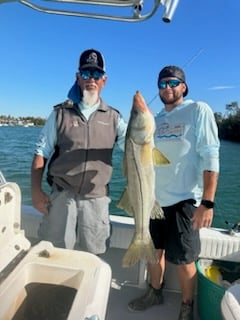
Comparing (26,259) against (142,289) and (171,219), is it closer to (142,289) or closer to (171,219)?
(171,219)

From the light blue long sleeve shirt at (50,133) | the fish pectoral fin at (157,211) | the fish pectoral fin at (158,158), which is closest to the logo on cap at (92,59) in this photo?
the light blue long sleeve shirt at (50,133)

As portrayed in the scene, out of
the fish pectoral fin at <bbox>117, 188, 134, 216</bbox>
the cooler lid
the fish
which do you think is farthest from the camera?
the fish pectoral fin at <bbox>117, 188, 134, 216</bbox>

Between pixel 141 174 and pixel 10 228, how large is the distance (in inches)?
36.0

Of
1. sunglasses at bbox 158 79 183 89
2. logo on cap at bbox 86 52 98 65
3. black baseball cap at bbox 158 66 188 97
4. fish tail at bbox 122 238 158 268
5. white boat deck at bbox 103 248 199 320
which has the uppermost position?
logo on cap at bbox 86 52 98 65

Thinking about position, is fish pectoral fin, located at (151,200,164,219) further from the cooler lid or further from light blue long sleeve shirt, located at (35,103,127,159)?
the cooler lid

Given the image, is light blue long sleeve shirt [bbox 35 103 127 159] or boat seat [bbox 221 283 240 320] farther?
light blue long sleeve shirt [bbox 35 103 127 159]

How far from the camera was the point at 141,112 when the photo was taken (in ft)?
7.23

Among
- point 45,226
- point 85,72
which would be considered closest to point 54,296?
point 45,226

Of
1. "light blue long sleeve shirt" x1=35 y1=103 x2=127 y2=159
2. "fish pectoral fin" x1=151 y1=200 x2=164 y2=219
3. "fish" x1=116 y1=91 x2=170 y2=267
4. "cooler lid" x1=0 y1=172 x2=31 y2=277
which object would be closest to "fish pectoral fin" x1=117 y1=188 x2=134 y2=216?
"fish" x1=116 y1=91 x2=170 y2=267

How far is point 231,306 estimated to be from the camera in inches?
65.8

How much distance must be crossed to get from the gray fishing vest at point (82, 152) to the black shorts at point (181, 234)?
0.54 m

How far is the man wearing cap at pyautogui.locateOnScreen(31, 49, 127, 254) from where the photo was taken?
2.52m

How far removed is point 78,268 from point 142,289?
1683 millimetres

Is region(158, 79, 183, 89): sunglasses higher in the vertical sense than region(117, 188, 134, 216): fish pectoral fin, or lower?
higher
